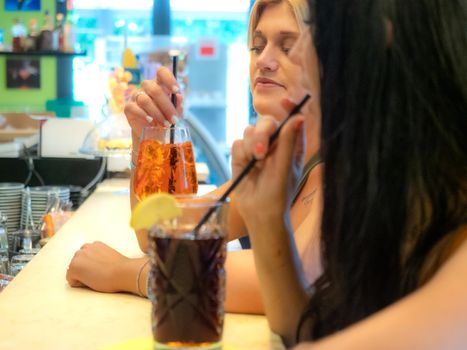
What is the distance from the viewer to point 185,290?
918 millimetres

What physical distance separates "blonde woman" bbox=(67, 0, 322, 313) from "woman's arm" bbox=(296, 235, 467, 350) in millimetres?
262

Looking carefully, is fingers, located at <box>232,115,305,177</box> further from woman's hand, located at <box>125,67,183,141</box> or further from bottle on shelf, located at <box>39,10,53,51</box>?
bottle on shelf, located at <box>39,10,53,51</box>

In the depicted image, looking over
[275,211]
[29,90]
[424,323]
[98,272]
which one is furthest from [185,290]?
[29,90]

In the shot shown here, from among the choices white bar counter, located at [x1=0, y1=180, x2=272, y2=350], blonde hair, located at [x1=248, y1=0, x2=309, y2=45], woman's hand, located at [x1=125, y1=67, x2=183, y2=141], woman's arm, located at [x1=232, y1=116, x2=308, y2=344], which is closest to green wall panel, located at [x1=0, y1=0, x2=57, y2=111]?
blonde hair, located at [x1=248, y1=0, x2=309, y2=45]

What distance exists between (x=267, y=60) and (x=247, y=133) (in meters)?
1.02

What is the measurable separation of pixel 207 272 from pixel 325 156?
210 mm

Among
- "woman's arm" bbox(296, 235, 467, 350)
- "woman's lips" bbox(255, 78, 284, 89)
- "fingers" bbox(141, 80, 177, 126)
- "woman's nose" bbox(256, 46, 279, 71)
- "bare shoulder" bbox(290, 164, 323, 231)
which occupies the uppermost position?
"woman's nose" bbox(256, 46, 279, 71)

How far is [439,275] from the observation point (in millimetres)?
810

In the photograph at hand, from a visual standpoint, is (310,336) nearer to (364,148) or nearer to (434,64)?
(364,148)

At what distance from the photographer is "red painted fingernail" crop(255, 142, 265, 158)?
0.96m

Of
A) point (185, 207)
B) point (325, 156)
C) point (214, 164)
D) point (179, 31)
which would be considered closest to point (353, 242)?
point (325, 156)

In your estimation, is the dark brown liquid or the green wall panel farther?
the green wall panel

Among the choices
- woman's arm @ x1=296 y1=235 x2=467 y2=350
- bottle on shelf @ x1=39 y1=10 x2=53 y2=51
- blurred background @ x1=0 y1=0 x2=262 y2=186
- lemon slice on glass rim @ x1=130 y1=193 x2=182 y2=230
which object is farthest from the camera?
blurred background @ x1=0 y1=0 x2=262 y2=186

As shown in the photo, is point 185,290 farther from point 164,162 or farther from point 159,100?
point 159,100
